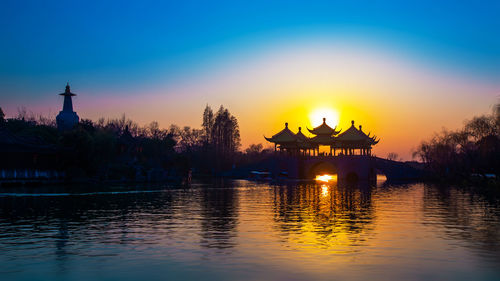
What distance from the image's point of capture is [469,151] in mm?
56594

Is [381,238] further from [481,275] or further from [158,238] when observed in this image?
[158,238]

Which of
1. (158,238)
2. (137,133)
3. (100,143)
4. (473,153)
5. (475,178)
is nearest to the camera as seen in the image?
(158,238)

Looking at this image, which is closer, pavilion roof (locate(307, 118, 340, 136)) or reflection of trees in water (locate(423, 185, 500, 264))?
reflection of trees in water (locate(423, 185, 500, 264))

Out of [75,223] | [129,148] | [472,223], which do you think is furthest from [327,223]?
[129,148]

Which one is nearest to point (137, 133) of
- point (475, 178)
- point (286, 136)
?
point (286, 136)

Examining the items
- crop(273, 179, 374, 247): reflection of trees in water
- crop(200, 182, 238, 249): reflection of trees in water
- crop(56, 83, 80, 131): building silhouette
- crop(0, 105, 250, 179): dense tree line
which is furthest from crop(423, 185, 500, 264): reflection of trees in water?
crop(56, 83, 80, 131): building silhouette

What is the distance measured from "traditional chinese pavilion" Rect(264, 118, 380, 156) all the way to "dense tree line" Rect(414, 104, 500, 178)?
11239 mm

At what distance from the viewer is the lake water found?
12023 mm

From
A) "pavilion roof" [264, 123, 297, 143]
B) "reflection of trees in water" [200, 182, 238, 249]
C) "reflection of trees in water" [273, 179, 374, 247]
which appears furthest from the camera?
"pavilion roof" [264, 123, 297, 143]

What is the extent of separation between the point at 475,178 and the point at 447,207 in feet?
108

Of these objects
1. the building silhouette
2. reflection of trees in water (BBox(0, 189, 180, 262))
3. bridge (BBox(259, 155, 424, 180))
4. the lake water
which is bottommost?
the lake water

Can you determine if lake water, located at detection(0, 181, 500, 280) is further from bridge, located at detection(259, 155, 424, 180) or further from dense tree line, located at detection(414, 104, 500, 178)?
bridge, located at detection(259, 155, 424, 180)

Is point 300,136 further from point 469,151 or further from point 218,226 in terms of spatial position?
point 218,226

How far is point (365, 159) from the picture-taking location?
83.4 m
